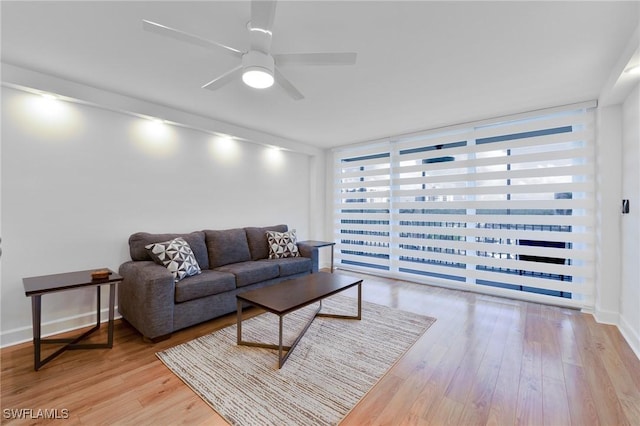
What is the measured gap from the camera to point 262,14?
60.2 inches

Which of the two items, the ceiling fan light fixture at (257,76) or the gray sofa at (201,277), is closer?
the ceiling fan light fixture at (257,76)

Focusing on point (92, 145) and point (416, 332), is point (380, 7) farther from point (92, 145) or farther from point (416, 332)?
point (92, 145)

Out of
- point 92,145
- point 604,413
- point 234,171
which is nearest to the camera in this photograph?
point 604,413

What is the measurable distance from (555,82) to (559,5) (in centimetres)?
144

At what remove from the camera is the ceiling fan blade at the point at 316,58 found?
185 cm

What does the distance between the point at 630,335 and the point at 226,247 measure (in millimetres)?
4458

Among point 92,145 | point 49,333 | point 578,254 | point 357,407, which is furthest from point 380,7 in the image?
point 49,333

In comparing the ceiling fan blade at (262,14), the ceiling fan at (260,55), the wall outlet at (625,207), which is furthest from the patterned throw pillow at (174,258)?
the wall outlet at (625,207)

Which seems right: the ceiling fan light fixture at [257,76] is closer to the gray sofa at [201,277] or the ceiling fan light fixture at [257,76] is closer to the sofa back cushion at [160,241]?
the gray sofa at [201,277]

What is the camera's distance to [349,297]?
3906 mm

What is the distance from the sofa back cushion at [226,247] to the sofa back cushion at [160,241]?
0.09 m

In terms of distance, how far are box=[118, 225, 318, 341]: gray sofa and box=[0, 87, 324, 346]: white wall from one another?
35cm

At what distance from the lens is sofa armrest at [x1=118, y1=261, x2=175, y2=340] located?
2.55 metres

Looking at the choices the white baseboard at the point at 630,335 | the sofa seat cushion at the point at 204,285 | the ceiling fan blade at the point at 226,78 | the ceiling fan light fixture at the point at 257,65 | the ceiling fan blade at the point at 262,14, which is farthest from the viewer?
the sofa seat cushion at the point at 204,285
